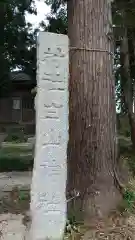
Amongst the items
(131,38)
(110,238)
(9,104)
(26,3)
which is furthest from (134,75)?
(110,238)

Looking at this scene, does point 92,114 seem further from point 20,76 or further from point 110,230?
point 20,76

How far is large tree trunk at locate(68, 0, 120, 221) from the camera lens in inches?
198

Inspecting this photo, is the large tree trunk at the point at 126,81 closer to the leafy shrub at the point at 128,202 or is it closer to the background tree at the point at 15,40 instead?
the background tree at the point at 15,40

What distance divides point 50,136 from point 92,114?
3.46 ft

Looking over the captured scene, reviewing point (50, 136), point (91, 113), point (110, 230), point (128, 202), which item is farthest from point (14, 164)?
point (50, 136)

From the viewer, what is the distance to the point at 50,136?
4.11 meters

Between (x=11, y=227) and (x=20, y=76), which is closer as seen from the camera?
(x=11, y=227)

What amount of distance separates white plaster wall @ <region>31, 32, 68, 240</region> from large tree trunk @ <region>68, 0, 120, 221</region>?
86cm

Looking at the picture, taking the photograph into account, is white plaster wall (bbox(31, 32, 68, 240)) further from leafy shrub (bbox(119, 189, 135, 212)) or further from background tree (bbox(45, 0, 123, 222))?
leafy shrub (bbox(119, 189, 135, 212))

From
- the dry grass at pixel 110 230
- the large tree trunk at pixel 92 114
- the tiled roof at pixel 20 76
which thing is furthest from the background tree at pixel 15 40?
the dry grass at pixel 110 230

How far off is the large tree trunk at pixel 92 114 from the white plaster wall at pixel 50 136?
2.82 feet

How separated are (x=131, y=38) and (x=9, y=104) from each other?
11.9 m

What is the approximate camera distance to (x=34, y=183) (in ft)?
13.4

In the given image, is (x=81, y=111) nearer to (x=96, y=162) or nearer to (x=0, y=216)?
(x=96, y=162)
